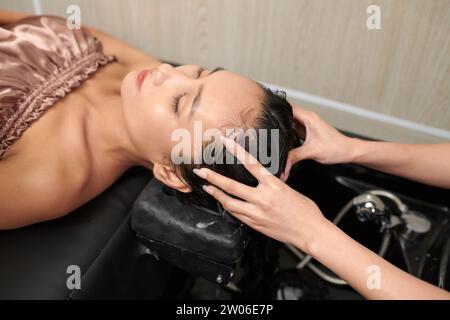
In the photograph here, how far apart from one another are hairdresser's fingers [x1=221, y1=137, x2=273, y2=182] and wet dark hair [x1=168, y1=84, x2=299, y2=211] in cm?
6

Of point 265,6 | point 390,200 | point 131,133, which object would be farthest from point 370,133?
point 131,133

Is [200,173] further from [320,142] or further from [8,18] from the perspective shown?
[8,18]

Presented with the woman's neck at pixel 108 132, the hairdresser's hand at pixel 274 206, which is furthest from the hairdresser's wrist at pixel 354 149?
the woman's neck at pixel 108 132

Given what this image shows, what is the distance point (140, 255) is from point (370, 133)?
862 millimetres

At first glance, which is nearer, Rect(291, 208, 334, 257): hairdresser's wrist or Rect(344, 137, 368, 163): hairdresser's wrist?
Rect(291, 208, 334, 257): hairdresser's wrist

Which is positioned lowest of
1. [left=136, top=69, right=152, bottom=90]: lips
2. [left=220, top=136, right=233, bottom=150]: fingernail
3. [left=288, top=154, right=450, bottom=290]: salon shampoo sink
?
[left=288, top=154, right=450, bottom=290]: salon shampoo sink

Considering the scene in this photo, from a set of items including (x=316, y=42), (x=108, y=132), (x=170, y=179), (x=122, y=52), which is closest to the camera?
(x=170, y=179)

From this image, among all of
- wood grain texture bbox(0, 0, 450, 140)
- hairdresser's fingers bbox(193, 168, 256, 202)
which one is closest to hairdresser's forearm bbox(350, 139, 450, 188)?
wood grain texture bbox(0, 0, 450, 140)

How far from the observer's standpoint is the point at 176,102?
1.09 metres

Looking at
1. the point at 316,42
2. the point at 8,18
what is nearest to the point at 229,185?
the point at 316,42

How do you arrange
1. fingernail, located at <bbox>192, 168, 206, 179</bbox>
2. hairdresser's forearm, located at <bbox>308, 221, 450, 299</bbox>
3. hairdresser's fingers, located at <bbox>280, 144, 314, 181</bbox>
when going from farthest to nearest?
hairdresser's fingers, located at <bbox>280, 144, 314, 181</bbox> < fingernail, located at <bbox>192, 168, 206, 179</bbox> < hairdresser's forearm, located at <bbox>308, 221, 450, 299</bbox>

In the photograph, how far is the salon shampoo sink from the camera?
51.9 inches

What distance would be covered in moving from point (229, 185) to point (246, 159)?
70 mm

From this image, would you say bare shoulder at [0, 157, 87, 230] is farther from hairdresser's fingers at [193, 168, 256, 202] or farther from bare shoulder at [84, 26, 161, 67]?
bare shoulder at [84, 26, 161, 67]
